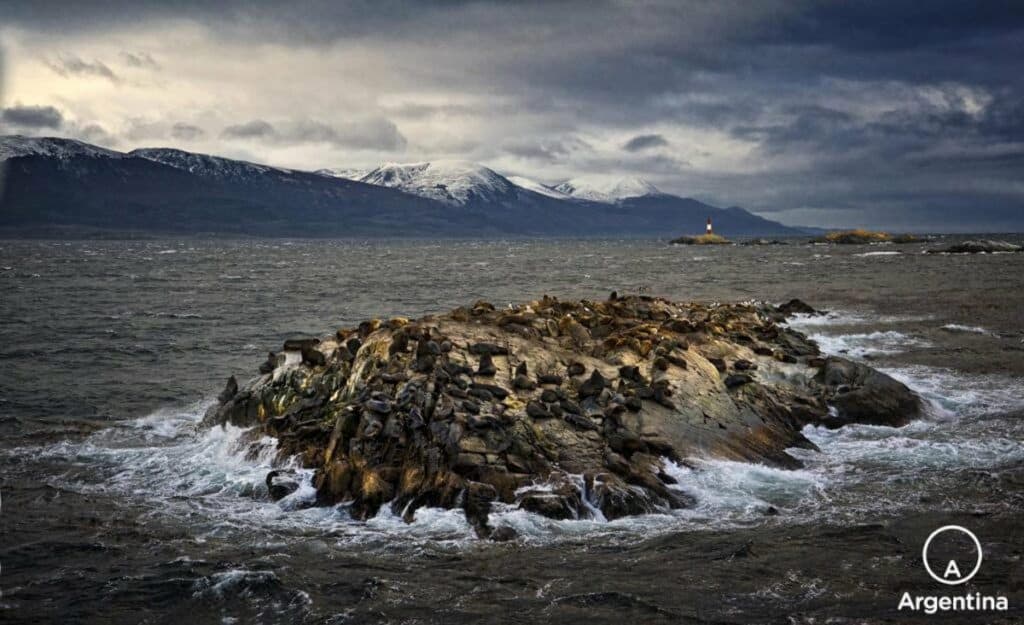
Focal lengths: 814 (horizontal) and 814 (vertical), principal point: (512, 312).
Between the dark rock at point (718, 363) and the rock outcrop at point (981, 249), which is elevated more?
the rock outcrop at point (981, 249)

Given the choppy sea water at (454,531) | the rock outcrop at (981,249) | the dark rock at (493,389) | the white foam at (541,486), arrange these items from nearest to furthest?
the choppy sea water at (454,531)
the white foam at (541,486)
the dark rock at (493,389)
the rock outcrop at (981,249)

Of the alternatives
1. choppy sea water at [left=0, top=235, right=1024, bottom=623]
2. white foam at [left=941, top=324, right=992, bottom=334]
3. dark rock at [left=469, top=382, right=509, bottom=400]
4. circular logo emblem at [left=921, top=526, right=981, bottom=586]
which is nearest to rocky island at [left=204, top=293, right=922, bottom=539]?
dark rock at [left=469, top=382, right=509, bottom=400]

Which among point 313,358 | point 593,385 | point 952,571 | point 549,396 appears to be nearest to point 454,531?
point 549,396

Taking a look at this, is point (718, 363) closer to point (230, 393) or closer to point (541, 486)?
point (541, 486)

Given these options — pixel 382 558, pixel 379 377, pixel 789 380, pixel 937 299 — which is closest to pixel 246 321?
pixel 379 377

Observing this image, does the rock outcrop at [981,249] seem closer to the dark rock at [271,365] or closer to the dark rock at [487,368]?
the dark rock at [487,368]

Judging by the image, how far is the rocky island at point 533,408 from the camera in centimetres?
1589

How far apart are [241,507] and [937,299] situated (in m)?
48.5

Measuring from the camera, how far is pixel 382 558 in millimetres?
13477

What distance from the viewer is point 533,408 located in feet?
58.0


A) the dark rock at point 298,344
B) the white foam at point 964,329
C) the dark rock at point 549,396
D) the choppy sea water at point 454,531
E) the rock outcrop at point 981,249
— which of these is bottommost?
the choppy sea water at point 454,531

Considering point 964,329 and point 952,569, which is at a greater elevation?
point 964,329

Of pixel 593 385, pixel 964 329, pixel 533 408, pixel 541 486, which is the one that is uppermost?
pixel 593 385

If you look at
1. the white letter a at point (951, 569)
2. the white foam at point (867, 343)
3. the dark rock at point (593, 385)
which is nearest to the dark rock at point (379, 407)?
the dark rock at point (593, 385)
